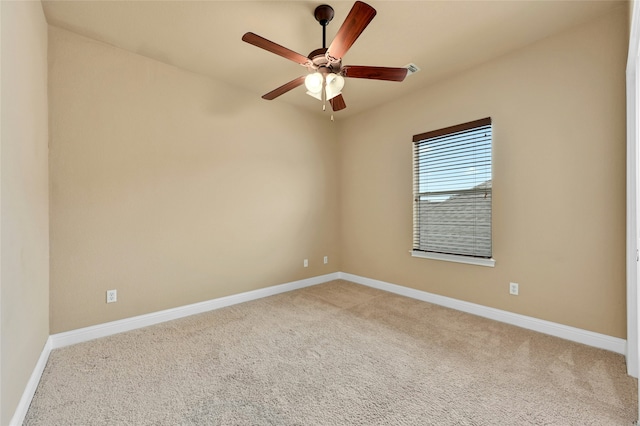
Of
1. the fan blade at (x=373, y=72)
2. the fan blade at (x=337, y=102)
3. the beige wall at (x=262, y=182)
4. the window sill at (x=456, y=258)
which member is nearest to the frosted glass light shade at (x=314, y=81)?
the fan blade at (x=373, y=72)

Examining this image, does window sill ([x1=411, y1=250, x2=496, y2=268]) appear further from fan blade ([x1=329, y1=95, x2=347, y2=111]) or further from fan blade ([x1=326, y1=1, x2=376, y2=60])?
fan blade ([x1=326, y1=1, x2=376, y2=60])

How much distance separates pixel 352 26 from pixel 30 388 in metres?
2.99

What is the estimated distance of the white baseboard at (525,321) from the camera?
88.7 inches

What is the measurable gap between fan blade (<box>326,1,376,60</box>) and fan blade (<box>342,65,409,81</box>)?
0.63 ft

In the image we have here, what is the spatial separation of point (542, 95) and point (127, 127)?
391 cm

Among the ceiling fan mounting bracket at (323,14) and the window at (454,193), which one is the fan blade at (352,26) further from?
the window at (454,193)

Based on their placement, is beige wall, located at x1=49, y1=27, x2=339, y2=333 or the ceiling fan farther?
beige wall, located at x1=49, y1=27, x2=339, y2=333

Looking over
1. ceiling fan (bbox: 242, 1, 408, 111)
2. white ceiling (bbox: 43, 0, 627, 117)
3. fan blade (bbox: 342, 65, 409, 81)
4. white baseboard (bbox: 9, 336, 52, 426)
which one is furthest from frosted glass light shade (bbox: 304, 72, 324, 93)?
white baseboard (bbox: 9, 336, 52, 426)

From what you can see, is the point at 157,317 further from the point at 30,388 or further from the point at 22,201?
the point at 22,201

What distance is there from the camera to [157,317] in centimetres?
286

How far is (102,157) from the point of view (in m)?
2.58

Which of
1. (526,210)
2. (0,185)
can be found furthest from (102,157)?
(526,210)

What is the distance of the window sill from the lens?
2932mm

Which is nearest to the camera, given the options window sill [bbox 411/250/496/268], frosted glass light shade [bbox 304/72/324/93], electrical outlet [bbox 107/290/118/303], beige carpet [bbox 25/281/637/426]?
beige carpet [bbox 25/281/637/426]
